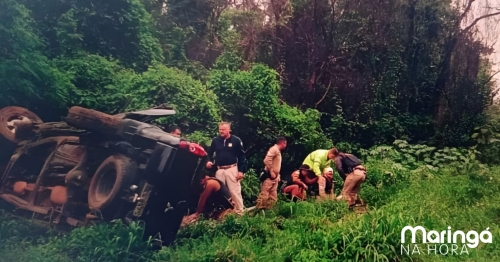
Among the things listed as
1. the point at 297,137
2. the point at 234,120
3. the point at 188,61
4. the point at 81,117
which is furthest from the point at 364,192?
the point at 81,117

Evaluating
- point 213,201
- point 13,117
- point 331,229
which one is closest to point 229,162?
point 213,201

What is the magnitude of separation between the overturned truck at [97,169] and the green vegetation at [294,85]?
0.51 feet

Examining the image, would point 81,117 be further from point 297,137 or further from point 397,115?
point 397,115

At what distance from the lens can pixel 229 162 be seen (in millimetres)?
5551

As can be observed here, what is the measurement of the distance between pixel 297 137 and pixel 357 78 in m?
0.89

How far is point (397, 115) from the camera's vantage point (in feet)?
19.3

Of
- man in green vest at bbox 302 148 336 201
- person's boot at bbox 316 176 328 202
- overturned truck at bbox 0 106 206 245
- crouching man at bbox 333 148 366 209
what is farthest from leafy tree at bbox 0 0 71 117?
crouching man at bbox 333 148 366 209

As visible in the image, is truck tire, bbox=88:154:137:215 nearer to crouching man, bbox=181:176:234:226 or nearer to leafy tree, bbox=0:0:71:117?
crouching man, bbox=181:176:234:226

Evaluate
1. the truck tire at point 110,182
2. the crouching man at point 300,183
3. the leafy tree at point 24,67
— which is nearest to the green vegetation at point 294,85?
the leafy tree at point 24,67

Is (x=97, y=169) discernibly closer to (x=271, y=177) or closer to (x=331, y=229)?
(x=271, y=177)

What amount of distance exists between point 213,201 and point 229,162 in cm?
41

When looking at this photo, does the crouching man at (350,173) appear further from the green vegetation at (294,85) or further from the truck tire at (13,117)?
the truck tire at (13,117)

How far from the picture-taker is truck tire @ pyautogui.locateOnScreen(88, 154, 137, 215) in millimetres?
5270

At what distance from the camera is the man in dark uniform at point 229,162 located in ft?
18.1
